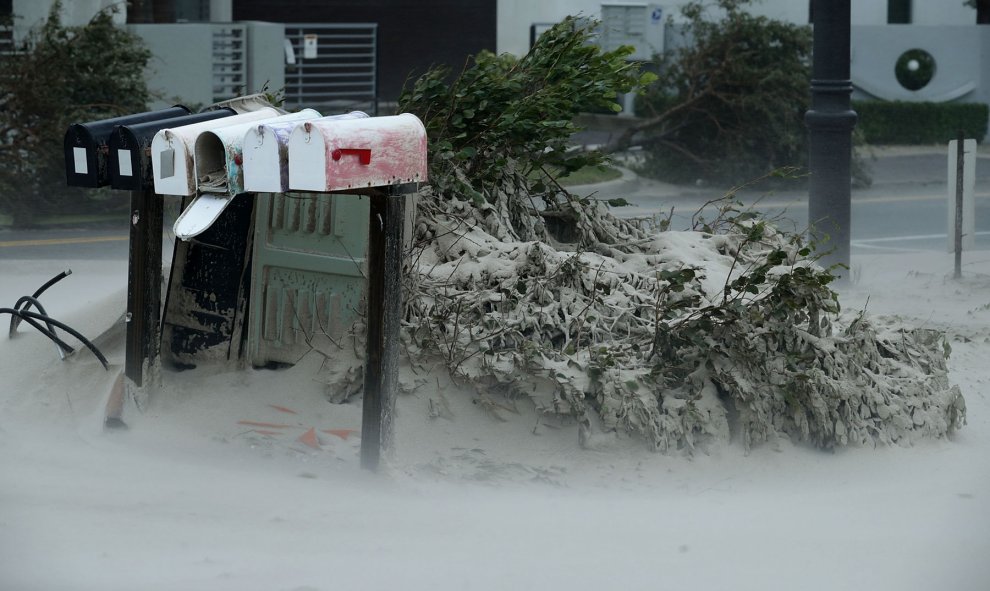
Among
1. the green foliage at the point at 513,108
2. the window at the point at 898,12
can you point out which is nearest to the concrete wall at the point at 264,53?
the green foliage at the point at 513,108

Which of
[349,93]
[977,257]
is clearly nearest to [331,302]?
[977,257]

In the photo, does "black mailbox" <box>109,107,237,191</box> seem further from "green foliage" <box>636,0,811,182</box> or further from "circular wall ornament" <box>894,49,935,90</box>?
"circular wall ornament" <box>894,49,935,90</box>

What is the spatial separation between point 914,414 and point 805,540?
4.82 feet

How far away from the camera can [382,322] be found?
4680 millimetres

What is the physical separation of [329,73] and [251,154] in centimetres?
1582

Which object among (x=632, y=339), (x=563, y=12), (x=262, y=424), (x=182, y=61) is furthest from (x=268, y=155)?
(x=563, y=12)

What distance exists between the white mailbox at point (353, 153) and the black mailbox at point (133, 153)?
108cm

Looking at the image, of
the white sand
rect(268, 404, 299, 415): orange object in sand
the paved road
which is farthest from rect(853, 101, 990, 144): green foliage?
rect(268, 404, 299, 415): orange object in sand

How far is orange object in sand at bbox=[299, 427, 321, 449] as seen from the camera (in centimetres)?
516

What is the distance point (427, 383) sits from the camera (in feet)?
17.8

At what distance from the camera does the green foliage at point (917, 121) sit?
20.9 m

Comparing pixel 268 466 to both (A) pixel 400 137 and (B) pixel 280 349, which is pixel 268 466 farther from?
(A) pixel 400 137

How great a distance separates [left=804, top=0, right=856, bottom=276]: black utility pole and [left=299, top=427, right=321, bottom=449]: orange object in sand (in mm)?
5368

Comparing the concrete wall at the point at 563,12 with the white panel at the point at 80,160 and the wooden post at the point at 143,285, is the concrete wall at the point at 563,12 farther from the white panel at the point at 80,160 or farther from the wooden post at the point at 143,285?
the white panel at the point at 80,160
